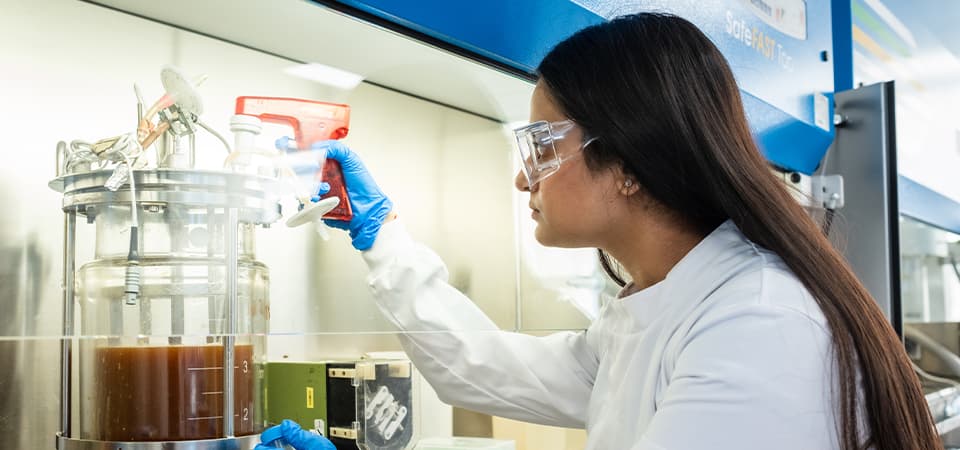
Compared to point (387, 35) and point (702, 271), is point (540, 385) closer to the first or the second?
point (702, 271)

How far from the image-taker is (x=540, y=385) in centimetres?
143

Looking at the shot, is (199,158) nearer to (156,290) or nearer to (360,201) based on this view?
(156,290)

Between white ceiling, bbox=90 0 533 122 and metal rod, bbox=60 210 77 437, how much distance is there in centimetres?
29

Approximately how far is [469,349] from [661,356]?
1.26ft

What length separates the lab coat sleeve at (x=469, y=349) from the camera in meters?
1.27

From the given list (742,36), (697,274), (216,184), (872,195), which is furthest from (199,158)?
(872,195)

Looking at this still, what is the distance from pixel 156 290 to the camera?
992 millimetres

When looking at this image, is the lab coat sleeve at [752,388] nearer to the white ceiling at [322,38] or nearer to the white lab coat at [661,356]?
the white lab coat at [661,356]

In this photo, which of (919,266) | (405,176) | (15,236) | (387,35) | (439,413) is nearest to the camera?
(15,236)

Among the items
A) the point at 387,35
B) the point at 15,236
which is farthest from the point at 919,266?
the point at 15,236

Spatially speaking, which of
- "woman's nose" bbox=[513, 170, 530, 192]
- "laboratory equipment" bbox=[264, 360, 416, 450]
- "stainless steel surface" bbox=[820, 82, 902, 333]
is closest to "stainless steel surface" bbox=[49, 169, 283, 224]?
"woman's nose" bbox=[513, 170, 530, 192]

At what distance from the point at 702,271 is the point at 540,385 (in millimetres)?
411

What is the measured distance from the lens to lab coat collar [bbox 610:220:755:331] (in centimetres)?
112

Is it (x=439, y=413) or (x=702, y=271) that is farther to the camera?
(x=439, y=413)
